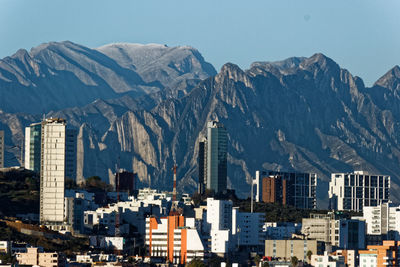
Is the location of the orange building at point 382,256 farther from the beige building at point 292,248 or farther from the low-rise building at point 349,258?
the beige building at point 292,248

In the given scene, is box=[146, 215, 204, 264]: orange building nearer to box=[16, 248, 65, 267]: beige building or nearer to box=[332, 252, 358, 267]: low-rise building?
box=[332, 252, 358, 267]: low-rise building

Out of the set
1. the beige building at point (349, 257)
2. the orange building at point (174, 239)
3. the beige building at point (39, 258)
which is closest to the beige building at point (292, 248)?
the beige building at point (349, 257)

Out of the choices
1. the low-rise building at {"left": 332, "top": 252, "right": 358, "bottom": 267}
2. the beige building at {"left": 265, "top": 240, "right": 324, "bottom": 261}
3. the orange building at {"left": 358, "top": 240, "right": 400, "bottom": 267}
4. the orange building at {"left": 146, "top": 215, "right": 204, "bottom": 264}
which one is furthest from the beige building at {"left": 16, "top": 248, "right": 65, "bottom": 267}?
the beige building at {"left": 265, "top": 240, "right": 324, "bottom": 261}

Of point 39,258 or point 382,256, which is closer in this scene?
point 39,258

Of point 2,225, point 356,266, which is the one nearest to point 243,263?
point 356,266

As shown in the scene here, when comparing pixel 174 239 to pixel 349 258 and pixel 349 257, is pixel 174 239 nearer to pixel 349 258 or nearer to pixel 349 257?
pixel 349 257

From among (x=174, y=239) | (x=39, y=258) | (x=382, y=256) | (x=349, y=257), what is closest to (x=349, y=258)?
(x=349, y=257)
